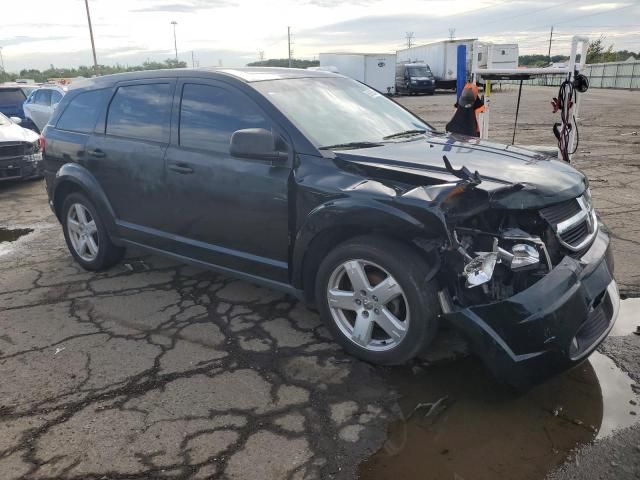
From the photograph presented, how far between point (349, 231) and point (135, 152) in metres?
2.16

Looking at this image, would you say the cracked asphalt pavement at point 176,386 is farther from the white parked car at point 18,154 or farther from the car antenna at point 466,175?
the white parked car at point 18,154

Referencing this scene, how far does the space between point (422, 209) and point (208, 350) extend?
5.90ft

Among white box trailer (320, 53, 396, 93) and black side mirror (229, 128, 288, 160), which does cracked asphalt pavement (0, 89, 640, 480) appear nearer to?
black side mirror (229, 128, 288, 160)

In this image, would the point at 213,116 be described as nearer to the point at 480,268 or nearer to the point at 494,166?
the point at 494,166

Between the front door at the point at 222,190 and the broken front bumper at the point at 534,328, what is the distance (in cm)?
138

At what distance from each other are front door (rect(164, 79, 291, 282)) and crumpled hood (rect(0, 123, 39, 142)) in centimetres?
705

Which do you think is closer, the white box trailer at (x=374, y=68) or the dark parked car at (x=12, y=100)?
the dark parked car at (x=12, y=100)

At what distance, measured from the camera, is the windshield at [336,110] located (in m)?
3.71

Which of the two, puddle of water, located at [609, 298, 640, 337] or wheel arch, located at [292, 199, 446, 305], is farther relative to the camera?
puddle of water, located at [609, 298, 640, 337]

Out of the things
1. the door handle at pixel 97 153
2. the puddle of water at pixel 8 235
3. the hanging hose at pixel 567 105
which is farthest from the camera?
the hanging hose at pixel 567 105

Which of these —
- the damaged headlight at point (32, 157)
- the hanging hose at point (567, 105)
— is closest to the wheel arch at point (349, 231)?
the hanging hose at point (567, 105)

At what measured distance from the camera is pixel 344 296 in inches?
131

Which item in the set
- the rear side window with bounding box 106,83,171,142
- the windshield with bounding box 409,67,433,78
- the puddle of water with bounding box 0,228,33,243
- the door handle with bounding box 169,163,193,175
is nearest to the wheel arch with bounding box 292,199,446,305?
the door handle with bounding box 169,163,193,175

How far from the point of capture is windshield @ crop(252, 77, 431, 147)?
3707mm
